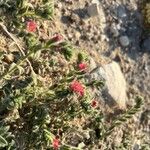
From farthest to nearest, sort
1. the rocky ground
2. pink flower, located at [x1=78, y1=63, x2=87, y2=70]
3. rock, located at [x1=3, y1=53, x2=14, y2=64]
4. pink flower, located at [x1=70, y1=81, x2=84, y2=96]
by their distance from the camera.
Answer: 1. the rocky ground
2. pink flower, located at [x1=78, y1=63, x2=87, y2=70]
3. rock, located at [x1=3, y1=53, x2=14, y2=64]
4. pink flower, located at [x1=70, y1=81, x2=84, y2=96]

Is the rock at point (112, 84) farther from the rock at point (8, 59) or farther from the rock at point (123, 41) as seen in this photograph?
the rock at point (8, 59)

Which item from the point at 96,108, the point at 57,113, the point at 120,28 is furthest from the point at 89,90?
the point at 120,28

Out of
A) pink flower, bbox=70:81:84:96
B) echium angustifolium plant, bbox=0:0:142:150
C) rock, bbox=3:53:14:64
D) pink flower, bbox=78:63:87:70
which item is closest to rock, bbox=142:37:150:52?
echium angustifolium plant, bbox=0:0:142:150

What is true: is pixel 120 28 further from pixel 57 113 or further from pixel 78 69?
→ pixel 57 113

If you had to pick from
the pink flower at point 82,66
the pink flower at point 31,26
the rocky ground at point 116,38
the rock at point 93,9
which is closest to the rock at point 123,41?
the rocky ground at point 116,38

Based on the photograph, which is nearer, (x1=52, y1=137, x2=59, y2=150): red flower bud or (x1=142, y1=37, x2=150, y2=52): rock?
(x1=52, y1=137, x2=59, y2=150): red flower bud

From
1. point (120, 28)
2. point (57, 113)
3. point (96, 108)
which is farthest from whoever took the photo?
point (120, 28)

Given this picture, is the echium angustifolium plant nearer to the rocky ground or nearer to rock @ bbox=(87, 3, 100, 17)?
the rocky ground
